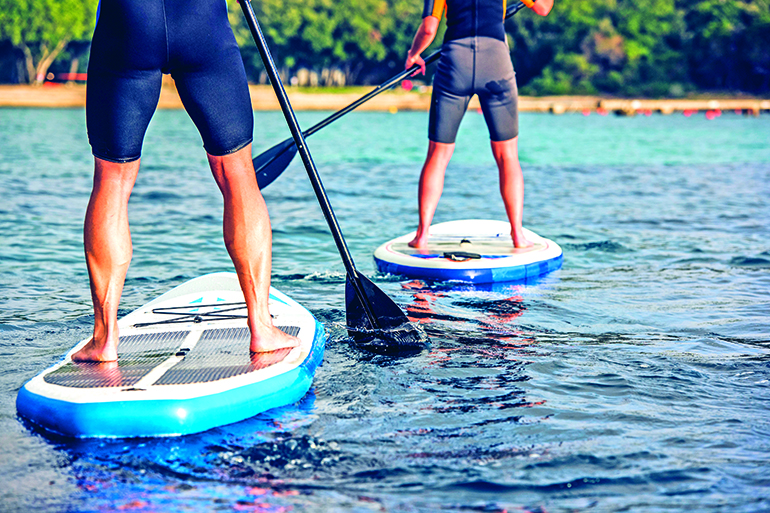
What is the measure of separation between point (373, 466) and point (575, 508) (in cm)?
67

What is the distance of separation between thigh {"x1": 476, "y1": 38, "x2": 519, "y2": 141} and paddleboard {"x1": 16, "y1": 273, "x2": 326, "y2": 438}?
266cm

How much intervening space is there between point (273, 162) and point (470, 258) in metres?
1.51

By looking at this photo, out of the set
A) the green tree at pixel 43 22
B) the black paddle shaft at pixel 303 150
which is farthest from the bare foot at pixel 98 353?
the green tree at pixel 43 22

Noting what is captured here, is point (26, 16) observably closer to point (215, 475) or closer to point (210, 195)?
point (210, 195)

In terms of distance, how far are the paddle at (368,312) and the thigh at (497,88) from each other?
2205 mm

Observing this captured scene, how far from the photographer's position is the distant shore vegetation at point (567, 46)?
246 ft

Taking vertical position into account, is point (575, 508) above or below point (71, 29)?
below

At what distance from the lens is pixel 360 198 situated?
12.4 meters

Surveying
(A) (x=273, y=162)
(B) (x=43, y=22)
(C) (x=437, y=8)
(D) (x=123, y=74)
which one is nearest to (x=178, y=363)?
(D) (x=123, y=74)

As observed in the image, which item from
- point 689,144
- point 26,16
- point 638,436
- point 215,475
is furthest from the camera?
→ point 26,16

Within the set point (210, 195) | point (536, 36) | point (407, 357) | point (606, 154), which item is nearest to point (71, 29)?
point (536, 36)

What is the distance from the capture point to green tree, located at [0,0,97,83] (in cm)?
6106

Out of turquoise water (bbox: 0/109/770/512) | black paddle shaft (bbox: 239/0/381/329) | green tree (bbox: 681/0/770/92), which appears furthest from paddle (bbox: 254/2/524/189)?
green tree (bbox: 681/0/770/92)

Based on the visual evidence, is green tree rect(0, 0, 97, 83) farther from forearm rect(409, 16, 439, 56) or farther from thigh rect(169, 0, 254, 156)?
thigh rect(169, 0, 254, 156)
